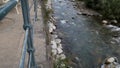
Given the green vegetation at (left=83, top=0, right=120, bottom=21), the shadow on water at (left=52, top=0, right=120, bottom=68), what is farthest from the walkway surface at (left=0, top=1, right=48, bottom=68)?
the green vegetation at (left=83, top=0, right=120, bottom=21)

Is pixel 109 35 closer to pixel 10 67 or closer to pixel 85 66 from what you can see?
pixel 85 66

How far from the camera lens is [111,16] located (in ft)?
28.9

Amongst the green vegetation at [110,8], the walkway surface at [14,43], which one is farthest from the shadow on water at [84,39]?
the walkway surface at [14,43]

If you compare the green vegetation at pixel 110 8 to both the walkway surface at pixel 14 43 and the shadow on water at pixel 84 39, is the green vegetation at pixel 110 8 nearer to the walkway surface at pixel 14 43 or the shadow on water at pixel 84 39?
the shadow on water at pixel 84 39

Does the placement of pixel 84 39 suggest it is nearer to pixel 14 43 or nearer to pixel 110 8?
pixel 110 8

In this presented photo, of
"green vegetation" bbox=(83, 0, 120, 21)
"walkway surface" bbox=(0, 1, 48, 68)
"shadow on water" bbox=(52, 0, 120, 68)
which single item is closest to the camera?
"walkway surface" bbox=(0, 1, 48, 68)

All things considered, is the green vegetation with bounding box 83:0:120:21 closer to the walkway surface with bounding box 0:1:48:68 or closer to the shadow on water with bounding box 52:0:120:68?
the shadow on water with bounding box 52:0:120:68

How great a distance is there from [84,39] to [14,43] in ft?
11.6

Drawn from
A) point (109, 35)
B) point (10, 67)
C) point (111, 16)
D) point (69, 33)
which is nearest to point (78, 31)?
point (69, 33)

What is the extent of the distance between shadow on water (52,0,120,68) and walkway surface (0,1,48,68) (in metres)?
1.59

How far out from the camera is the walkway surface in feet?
10.1

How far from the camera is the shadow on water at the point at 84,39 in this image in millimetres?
5797

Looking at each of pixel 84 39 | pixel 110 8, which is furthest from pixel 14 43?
pixel 110 8

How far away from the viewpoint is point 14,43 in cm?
374
